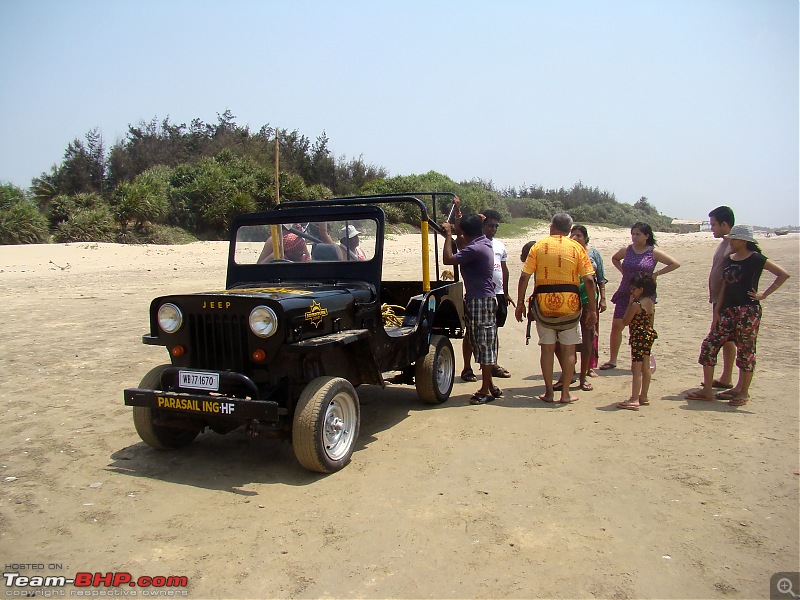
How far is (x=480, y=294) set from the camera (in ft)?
21.3

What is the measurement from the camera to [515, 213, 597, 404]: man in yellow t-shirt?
248 inches

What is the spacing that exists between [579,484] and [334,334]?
204 centimetres

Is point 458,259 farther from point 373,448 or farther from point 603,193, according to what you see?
point 603,193

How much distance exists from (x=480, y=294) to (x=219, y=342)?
9.01ft

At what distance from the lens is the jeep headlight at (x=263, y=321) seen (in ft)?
14.7

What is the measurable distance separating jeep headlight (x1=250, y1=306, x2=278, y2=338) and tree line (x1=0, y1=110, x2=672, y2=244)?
7307 millimetres

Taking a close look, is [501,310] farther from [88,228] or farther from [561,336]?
[88,228]

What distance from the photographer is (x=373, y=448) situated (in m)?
5.26

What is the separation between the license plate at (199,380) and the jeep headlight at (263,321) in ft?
1.37

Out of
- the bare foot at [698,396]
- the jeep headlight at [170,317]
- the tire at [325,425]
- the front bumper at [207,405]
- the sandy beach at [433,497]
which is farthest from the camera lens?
the bare foot at [698,396]

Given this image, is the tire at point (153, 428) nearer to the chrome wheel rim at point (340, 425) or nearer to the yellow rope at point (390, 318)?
the chrome wheel rim at point (340, 425)

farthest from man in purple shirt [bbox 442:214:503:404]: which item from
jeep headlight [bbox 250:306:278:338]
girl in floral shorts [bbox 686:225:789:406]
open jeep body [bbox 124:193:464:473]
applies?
jeep headlight [bbox 250:306:278:338]

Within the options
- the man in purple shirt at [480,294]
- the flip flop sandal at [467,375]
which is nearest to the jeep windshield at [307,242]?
the man in purple shirt at [480,294]

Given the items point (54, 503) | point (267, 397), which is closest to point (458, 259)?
point (267, 397)
